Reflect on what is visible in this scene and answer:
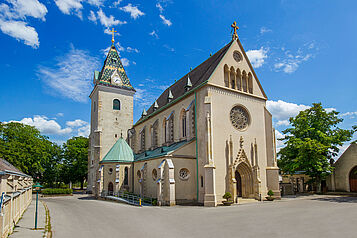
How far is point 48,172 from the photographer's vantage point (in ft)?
176

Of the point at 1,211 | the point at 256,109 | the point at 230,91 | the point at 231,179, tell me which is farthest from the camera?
the point at 256,109

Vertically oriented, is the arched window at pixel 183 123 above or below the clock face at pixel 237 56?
below

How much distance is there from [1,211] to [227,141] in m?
20.8

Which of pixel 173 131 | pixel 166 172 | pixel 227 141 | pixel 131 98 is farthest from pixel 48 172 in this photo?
pixel 227 141

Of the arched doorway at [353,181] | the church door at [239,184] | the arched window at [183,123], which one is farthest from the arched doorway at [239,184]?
the arched doorway at [353,181]

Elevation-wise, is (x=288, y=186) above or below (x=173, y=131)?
below

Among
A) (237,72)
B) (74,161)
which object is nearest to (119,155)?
(237,72)

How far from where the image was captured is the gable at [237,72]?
27641mm

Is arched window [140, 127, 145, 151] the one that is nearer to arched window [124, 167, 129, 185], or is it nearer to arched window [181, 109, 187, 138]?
arched window [124, 167, 129, 185]

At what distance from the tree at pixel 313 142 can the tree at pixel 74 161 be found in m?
39.4

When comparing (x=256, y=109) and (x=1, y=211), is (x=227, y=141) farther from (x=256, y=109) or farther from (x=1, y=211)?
(x=1, y=211)

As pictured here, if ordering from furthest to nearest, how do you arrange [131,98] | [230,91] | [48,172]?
[48,172] < [131,98] < [230,91]

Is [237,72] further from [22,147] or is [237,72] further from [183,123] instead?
[22,147]

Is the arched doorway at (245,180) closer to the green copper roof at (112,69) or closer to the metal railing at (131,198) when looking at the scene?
the metal railing at (131,198)
